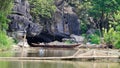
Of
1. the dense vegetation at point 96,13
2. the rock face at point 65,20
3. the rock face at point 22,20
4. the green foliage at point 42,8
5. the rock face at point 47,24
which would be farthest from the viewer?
the dense vegetation at point 96,13

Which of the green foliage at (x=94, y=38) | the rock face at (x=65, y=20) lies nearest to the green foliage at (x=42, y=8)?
the rock face at (x=65, y=20)

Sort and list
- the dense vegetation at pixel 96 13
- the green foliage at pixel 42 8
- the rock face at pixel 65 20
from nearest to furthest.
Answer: the green foliage at pixel 42 8 → the rock face at pixel 65 20 → the dense vegetation at pixel 96 13

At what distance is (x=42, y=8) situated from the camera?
201 feet

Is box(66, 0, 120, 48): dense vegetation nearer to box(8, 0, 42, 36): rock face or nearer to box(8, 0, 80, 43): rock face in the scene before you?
box(8, 0, 80, 43): rock face

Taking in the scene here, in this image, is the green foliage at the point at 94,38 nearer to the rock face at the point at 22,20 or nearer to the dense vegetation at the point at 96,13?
the dense vegetation at the point at 96,13

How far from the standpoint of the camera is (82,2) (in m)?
68.4

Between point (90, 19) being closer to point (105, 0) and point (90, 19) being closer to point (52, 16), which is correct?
point (105, 0)

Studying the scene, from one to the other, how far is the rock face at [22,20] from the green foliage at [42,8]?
10.3ft

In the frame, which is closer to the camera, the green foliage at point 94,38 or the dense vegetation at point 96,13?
the green foliage at point 94,38

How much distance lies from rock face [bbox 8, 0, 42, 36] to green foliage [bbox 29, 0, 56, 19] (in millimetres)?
3150

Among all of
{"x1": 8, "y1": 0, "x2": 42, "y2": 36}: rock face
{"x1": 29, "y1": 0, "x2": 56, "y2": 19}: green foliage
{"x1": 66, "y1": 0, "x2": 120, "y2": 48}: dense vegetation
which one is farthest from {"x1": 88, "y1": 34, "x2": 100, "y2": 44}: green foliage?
{"x1": 8, "y1": 0, "x2": 42, "y2": 36}: rock face

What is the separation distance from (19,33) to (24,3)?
448 cm

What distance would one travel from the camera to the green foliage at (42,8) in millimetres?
60625

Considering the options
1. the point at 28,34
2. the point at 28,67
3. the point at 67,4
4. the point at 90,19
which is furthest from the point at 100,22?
the point at 28,67
